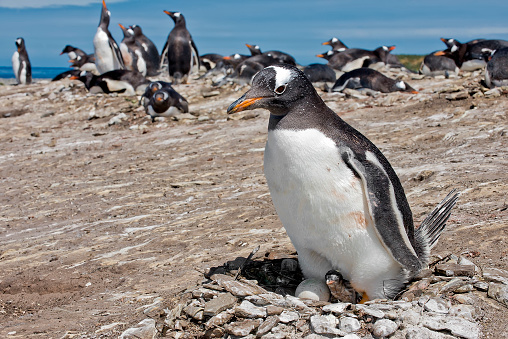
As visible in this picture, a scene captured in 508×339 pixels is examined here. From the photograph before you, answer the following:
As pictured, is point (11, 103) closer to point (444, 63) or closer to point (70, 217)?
point (70, 217)

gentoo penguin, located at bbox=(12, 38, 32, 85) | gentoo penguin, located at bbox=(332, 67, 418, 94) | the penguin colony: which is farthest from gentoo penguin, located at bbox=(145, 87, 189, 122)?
gentoo penguin, located at bbox=(12, 38, 32, 85)

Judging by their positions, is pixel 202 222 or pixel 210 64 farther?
pixel 210 64

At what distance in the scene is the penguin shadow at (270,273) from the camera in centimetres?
365

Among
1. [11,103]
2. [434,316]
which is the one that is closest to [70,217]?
[434,316]

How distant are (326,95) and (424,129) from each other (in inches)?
153

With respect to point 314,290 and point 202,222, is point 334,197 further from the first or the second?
point 202,222

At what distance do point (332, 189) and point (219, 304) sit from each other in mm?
890

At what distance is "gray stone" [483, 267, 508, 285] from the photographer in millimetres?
3143

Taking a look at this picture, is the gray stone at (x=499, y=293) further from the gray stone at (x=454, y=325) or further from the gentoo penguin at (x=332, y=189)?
the gentoo penguin at (x=332, y=189)

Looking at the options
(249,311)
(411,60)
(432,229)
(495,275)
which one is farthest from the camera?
(411,60)

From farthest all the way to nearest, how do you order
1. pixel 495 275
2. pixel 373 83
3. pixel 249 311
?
pixel 373 83, pixel 495 275, pixel 249 311

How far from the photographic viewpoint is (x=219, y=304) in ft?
10.0

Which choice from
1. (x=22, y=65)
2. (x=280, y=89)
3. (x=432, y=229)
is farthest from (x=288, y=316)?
(x=22, y=65)

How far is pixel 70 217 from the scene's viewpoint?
646 cm
